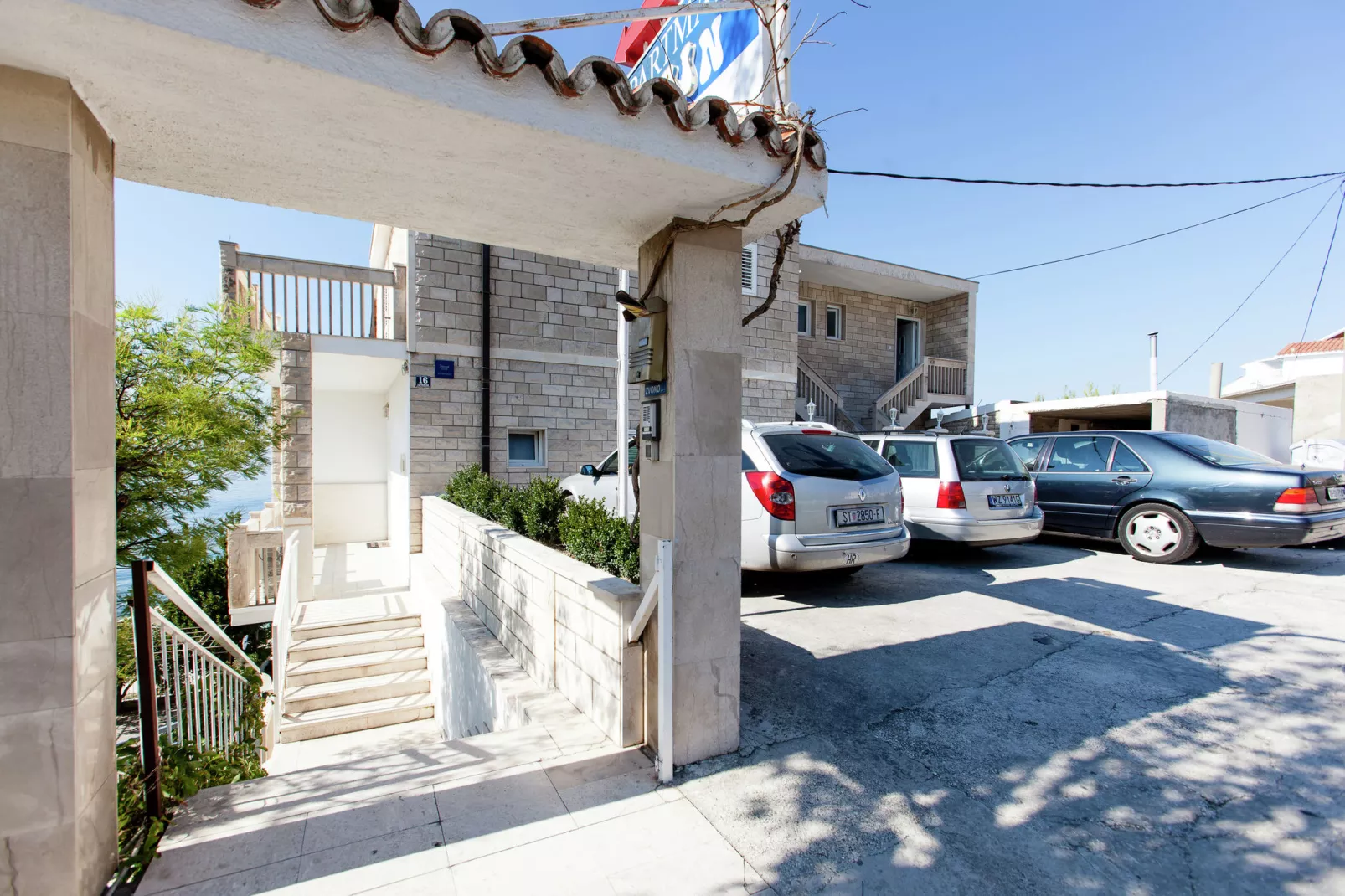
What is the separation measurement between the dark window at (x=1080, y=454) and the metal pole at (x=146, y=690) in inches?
358

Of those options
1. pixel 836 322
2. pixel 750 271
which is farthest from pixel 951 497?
pixel 836 322

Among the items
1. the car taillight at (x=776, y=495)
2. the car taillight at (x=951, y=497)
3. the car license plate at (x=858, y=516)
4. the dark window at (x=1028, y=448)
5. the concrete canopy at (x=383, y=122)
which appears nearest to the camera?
the concrete canopy at (x=383, y=122)

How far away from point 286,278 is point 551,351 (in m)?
3.86

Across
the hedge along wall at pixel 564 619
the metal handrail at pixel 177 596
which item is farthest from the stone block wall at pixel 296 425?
the metal handrail at pixel 177 596

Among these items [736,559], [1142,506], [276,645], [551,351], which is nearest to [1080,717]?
[736,559]

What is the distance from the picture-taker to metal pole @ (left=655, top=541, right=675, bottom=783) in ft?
9.13

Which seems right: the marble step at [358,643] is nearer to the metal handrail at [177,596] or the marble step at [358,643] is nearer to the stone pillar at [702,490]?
the metal handrail at [177,596]

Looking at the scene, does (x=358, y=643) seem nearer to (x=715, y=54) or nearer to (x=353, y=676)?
(x=353, y=676)

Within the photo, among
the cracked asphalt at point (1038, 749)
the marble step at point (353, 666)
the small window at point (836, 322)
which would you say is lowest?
the marble step at point (353, 666)

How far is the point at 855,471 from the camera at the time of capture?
5.54 meters

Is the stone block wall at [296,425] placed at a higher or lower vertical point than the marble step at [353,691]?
higher

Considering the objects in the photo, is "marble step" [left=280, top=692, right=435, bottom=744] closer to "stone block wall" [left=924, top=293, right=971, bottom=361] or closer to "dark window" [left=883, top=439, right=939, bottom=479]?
"dark window" [left=883, top=439, right=939, bottom=479]

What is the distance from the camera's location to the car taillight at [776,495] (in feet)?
16.7

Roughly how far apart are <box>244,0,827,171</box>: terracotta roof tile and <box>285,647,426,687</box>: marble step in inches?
264
